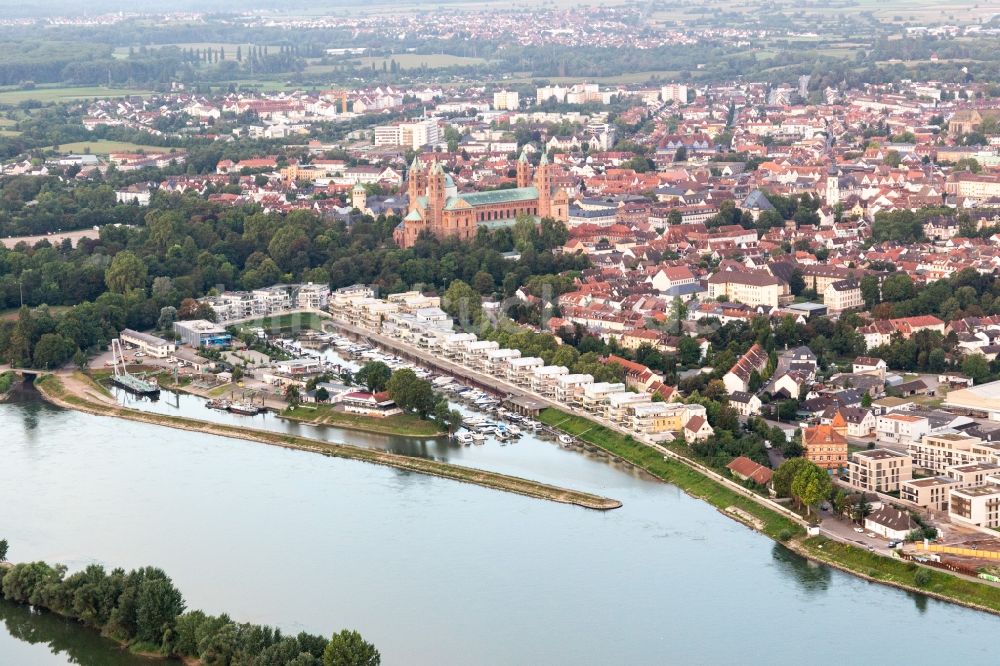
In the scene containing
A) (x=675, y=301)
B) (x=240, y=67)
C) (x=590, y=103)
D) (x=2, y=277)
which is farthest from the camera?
(x=240, y=67)

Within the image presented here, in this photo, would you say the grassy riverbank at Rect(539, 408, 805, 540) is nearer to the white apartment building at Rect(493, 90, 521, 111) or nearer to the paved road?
the paved road

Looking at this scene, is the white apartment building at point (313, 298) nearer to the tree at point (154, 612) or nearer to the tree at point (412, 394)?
the tree at point (412, 394)

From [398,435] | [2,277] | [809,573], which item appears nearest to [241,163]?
[2,277]

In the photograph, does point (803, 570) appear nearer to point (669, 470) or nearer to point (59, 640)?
point (669, 470)

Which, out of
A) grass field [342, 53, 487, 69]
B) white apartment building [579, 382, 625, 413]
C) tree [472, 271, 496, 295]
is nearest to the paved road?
tree [472, 271, 496, 295]

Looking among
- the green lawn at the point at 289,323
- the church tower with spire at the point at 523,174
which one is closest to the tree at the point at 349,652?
the green lawn at the point at 289,323

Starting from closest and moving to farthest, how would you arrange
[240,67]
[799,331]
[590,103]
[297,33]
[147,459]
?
[147,459], [799,331], [590,103], [240,67], [297,33]

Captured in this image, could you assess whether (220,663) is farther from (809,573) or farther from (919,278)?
(919,278)
